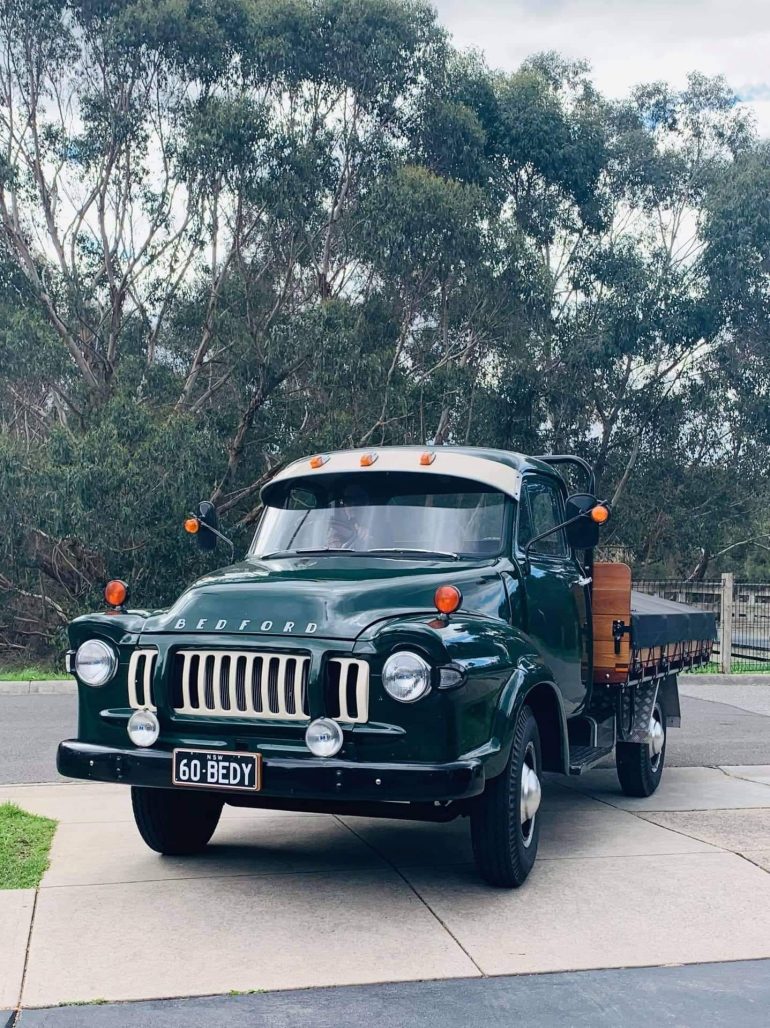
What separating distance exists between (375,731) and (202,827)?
1801 mm

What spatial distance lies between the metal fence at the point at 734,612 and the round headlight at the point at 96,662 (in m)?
13.7

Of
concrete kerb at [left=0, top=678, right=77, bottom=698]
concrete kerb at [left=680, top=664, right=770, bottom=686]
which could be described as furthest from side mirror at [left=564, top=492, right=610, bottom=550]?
concrete kerb at [left=680, top=664, right=770, bottom=686]

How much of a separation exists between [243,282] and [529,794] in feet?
72.6

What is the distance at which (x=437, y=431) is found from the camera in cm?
2742

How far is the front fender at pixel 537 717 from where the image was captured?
214 inches

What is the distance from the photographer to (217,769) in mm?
5402

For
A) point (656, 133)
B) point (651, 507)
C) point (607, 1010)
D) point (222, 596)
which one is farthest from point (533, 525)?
point (656, 133)

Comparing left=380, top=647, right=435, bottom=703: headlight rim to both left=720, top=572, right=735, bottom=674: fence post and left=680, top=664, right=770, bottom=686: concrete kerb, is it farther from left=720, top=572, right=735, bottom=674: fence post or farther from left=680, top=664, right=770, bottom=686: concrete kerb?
left=720, top=572, right=735, bottom=674: fence post

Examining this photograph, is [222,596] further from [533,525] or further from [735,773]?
[735,773]

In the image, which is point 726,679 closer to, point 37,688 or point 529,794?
point 37,688

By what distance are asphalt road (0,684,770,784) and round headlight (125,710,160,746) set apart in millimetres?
3783

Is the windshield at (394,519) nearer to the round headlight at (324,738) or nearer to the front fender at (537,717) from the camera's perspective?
the front fender at (537,717)

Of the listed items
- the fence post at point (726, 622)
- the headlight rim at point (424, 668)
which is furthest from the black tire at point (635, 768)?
the fence post at point (726, 622)

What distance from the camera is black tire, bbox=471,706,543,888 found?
561cm
